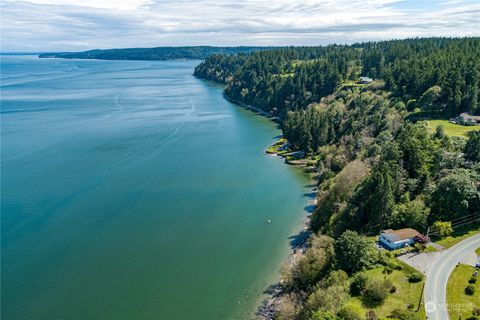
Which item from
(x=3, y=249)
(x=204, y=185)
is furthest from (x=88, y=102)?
(x=3, y=249)

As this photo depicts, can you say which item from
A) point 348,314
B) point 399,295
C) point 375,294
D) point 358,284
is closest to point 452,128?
point 399,295

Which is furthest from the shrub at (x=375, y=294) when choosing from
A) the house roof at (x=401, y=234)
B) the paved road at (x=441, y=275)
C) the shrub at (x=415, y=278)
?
the house roof at (x=401, y=234)

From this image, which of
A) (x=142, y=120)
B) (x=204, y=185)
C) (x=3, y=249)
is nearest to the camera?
(x=3, y=249)

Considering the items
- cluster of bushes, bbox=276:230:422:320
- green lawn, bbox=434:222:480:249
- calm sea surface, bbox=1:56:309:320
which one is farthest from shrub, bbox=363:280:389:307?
calm sea surface, bbox=1:56:309:320

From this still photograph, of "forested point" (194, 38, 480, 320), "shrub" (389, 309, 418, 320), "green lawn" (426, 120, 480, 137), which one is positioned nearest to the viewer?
"shrub" (389, 309, 418, 320)

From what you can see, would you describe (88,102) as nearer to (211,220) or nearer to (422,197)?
(211,220)

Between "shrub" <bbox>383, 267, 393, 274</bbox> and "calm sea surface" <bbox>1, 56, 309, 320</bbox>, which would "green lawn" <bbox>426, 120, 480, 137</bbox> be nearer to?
"calm sea surface" <bbox>1, 56, 309, 320</bbox>

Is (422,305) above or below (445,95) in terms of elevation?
below
